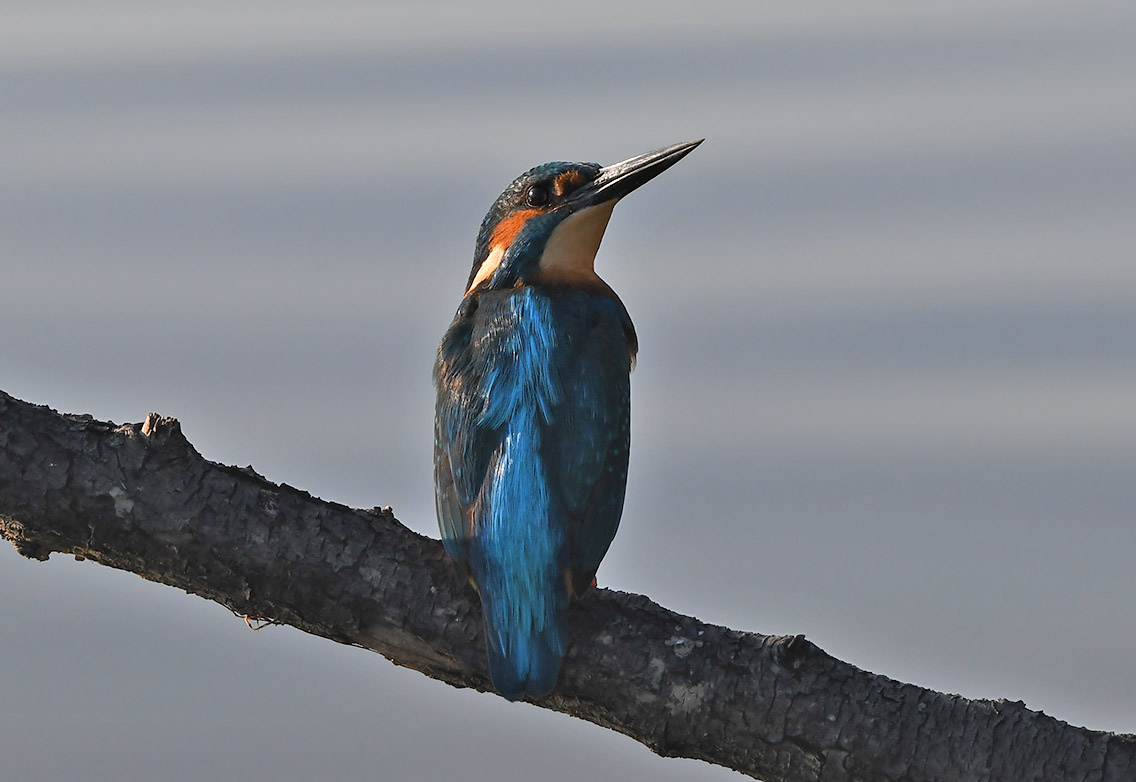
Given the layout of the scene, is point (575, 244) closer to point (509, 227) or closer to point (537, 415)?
point (509, 227)

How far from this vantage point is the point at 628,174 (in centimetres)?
292

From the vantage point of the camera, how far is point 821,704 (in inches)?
99.2

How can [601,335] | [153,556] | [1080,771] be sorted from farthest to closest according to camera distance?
[601,335]
[153,556]
[1080,771]

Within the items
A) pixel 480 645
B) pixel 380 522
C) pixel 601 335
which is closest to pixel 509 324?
pixel 601 335

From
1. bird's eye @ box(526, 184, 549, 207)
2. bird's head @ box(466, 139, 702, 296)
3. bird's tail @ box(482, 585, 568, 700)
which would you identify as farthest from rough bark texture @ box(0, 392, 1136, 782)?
bird's eye @ box(526, 184, 549, 207)

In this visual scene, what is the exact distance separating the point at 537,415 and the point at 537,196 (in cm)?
59

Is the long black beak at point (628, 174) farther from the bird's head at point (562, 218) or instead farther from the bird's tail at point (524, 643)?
the bird's tail at point (524, 643)

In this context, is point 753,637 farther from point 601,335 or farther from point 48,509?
point 48,509

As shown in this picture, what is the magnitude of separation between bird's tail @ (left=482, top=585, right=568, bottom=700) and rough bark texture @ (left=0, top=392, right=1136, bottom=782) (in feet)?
0.34

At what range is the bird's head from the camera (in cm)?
293

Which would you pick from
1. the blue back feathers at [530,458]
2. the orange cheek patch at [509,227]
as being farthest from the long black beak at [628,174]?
the blue back feathers at [530,458]

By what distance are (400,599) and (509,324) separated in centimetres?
59

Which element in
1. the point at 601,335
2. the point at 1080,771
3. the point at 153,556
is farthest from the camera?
the point at 601,335

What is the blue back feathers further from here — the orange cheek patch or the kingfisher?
the orange cheek patch
